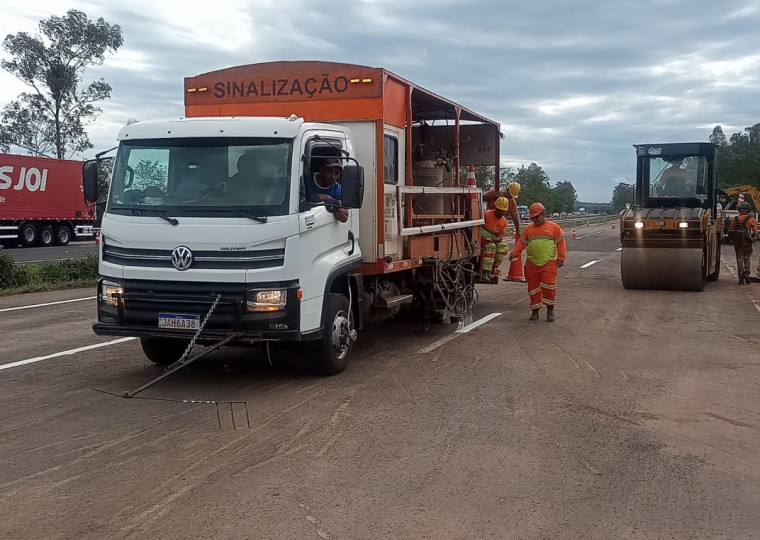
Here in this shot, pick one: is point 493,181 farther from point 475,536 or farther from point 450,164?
point 475,536

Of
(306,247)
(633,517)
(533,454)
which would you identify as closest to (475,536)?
(633,517)

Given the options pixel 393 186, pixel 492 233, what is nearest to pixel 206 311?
pixel 393 186

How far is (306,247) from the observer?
7.01m

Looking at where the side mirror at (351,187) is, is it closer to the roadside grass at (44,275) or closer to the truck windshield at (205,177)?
the truck windshield at (205,177)

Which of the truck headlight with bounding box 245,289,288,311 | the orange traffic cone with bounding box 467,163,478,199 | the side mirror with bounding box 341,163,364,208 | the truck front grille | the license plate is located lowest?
the license plate

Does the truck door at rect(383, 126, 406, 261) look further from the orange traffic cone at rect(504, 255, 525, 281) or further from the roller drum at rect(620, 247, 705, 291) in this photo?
the roller drum at rect(620, 247, 705, 291)

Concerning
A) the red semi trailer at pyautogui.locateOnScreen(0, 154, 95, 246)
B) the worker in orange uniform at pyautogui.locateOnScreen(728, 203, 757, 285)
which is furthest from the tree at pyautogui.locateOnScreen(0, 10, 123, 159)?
the worker in orange uniform at pyautogui.locateOnScreen(728, 203, 757, 285)

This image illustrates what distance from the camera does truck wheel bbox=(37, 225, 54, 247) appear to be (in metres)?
33.8

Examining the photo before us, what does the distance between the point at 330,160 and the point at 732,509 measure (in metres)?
4.66

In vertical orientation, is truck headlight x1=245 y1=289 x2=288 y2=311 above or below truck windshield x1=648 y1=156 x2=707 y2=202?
below

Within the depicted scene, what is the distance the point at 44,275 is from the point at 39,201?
17.3 m

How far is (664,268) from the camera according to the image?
50.7 ft

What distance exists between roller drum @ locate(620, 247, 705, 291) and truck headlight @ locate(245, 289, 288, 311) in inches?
417

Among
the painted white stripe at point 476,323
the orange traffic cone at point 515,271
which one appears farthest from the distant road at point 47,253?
the painted white stripe at point 476,323
